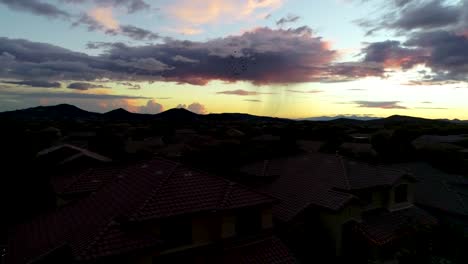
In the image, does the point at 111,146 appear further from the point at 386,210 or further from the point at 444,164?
the point at 444,164

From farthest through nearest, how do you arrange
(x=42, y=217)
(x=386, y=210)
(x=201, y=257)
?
(x=386, y=210)
(x=42, y=217)
(x=201, y=257)

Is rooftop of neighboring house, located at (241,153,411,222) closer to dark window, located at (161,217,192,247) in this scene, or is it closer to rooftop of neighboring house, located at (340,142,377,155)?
dark window, located at (161,217,192,247)

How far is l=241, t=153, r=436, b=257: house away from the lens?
24.8m

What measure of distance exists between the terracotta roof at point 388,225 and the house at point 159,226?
9.22m

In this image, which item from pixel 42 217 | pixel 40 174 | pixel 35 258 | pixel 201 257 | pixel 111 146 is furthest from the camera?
pixel 111 146

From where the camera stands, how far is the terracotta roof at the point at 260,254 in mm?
18016

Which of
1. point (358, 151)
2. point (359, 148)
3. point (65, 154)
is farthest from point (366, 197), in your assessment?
point (359, 148)

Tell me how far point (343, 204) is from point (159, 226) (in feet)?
48.1

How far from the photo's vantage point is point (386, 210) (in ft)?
94.9

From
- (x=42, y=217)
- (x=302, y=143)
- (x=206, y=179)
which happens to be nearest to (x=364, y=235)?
(x=206, y=179)

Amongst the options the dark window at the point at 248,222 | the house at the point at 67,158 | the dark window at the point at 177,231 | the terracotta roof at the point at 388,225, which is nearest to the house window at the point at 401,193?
the terracotta roof at the point at 388,225

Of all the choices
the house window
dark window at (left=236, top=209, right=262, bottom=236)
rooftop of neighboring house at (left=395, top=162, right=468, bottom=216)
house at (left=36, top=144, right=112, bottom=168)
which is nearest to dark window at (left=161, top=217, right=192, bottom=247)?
dark window at (left=236, top=209, right=262, bottom=236)

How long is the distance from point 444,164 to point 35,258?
62950mm

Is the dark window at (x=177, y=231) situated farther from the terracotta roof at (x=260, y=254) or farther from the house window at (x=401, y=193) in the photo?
the house window at (x=401, y=193)
